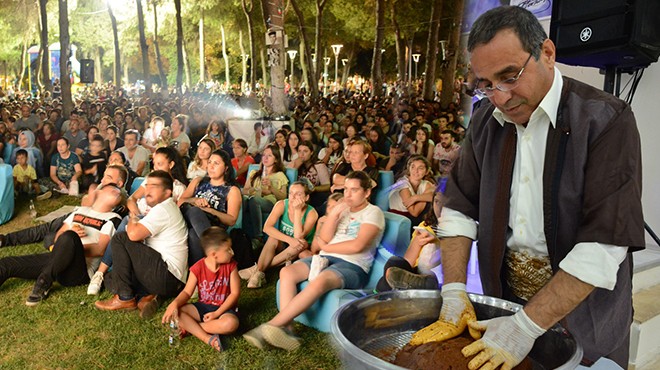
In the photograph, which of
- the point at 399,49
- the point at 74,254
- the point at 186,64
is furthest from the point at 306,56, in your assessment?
the point at 74,254

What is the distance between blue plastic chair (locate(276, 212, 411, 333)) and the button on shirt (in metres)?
2.35

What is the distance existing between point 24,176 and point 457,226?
8.47 meters

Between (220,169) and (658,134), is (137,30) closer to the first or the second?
(220,169)

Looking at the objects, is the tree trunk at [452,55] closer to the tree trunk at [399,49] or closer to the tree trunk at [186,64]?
the tree trunk at [399,49]

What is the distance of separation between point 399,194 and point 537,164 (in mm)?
3985

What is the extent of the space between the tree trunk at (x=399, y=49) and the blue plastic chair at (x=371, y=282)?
846cm

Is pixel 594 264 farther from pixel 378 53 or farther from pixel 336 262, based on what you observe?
pixel 378 53

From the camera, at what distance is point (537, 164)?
1.53 m

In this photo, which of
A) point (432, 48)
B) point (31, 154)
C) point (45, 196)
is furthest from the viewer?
point (432, 48)

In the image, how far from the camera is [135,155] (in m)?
8.23

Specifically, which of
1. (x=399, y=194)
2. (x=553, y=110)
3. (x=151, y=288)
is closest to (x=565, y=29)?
(x=553, y=110)

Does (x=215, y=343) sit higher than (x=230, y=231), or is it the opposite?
(x=230, y=231)

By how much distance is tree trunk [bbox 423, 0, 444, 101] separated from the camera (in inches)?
446

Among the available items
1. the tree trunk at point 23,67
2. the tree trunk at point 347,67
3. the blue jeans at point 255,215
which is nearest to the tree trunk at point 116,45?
the tree trunk at point 23,67
